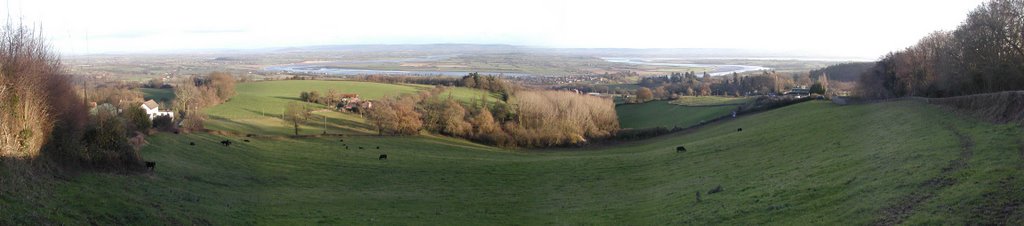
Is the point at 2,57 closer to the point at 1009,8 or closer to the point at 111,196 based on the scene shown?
the point at 111,196

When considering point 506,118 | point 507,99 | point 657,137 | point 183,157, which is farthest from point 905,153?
point 507,99

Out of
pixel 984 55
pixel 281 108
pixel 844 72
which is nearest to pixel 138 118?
pixel 281 108

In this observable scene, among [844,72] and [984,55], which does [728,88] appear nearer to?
[844,72]

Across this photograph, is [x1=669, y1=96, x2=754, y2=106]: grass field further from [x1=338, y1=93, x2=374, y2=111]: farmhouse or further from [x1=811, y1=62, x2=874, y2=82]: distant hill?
[x1=338, y1=93, x2=374, y2=111]: farmhouse

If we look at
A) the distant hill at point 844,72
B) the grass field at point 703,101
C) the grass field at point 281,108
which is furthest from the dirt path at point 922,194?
the distant hill at point 844,72

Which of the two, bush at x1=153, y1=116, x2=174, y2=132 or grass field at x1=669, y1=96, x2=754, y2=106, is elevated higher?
grass field at x1=669, y1=96, x2=754, y2=106

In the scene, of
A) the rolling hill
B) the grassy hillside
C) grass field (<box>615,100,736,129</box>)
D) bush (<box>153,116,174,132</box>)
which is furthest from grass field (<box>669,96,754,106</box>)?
bush (<box>153,116,174,132</box>)

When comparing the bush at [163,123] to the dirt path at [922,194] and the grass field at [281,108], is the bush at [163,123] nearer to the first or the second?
the grass field at [281,108]
